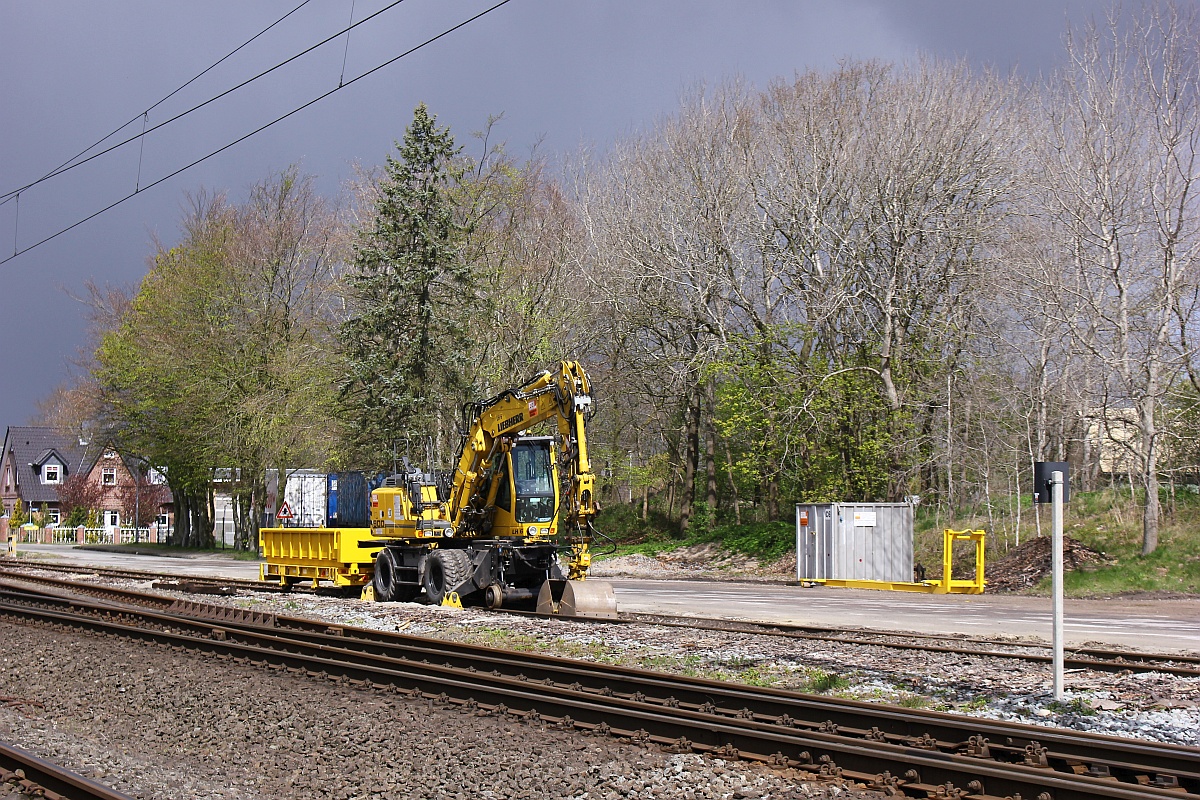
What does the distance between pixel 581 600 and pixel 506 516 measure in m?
3.05

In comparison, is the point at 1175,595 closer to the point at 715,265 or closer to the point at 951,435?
the point at 951,435

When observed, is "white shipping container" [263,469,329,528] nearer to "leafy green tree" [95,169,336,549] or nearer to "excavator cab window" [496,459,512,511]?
"leafy green tree" [95,169,336,549]

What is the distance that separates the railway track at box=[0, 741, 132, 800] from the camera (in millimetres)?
7273

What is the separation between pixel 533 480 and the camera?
2009cm

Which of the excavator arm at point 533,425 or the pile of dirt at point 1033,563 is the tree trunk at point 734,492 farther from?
the excavator arm at point 533,425

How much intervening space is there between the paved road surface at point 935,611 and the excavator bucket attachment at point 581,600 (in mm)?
3359

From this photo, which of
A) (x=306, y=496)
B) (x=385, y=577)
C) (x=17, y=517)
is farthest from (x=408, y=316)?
(x=17, y=517)

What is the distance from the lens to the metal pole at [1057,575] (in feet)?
34.6

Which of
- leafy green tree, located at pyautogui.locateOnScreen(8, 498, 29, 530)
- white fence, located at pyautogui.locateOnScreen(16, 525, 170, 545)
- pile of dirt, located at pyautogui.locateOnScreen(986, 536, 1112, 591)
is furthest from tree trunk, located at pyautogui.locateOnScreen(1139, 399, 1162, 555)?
leafy green tree, located at pyautogui.locateOnScreen(8, 498, 29, 530)

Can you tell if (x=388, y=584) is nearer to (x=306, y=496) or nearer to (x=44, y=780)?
(x=44, y=780)

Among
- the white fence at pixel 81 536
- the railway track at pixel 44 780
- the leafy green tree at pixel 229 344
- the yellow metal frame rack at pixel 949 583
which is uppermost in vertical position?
the leafy green tree at pixel 229 344

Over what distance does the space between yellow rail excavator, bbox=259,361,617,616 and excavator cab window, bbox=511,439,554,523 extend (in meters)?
0.02

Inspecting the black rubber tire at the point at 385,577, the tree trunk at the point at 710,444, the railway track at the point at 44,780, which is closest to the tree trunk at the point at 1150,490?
the black rubber tire at the point at 385,577

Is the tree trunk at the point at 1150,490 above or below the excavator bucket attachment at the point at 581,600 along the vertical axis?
above
